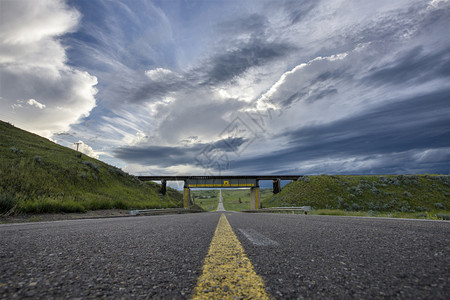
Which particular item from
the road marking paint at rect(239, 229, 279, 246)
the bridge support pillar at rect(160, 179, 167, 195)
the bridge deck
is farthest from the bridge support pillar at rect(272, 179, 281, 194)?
the road marking paint at rect(239, 229, 279, 246)

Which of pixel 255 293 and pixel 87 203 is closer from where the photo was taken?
pixel 255 293

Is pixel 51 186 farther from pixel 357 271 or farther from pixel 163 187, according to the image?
pixel 163 187

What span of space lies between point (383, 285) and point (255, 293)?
0.77 meters

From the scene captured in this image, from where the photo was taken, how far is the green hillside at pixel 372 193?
109 ft

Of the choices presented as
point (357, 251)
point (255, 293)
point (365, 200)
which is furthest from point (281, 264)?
point (365, 200)

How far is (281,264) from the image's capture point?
1.87m

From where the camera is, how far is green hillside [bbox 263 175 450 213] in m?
33.2

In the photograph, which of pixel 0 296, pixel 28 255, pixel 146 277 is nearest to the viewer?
pixel 0 296

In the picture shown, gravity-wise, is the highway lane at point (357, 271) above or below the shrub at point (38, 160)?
below

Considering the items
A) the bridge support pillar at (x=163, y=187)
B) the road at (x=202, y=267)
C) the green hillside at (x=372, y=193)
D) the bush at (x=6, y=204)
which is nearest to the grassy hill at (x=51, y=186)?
the bush at (x=6, y=204)

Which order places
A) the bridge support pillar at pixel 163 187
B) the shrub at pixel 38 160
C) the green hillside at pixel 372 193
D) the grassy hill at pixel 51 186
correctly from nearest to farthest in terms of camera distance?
the grassy hill at pixel 51 186 < the shrub at pixel 38 160 < the green hillside at pixel 372 193 < the bridge support pillar at pixel 163 187

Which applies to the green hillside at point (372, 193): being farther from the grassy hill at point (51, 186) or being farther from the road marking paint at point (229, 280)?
the road marking paint at point (229, 280)

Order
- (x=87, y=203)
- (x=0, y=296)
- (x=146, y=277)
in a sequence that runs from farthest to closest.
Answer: (x=87, y=203)
(x=146, y=277)
(x=0, y=296)

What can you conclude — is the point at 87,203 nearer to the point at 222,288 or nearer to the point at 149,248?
the point at 149,248
